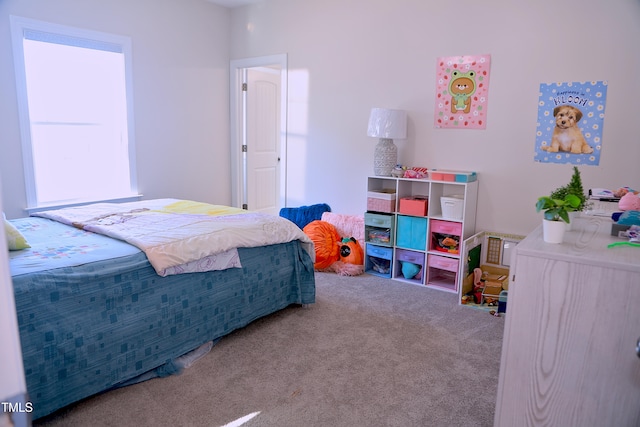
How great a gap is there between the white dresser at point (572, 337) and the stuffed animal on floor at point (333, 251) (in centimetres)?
254

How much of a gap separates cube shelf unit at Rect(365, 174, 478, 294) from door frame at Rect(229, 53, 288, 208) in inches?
50.8

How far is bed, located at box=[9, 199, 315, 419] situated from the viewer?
1877 mm

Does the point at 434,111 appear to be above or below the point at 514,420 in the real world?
above

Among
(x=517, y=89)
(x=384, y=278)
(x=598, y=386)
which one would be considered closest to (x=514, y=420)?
(x=598, y=386)

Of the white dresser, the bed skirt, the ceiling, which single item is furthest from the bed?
the ceiling

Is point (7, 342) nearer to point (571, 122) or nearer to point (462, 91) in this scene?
point (571, 122)

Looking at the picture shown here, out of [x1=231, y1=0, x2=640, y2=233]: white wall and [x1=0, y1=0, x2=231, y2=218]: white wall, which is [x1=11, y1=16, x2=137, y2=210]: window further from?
[x1=231, y1=0, x2=640, y2=233]: white wall

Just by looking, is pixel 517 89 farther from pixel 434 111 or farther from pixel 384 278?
pixel 384 278

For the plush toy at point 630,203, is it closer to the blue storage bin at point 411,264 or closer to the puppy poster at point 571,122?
the puppy poster at point 571,122

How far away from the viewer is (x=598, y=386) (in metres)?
1.39

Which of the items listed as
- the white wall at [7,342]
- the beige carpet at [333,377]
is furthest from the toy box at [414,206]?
the white wall at [7,342]

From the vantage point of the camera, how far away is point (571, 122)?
3.28 m

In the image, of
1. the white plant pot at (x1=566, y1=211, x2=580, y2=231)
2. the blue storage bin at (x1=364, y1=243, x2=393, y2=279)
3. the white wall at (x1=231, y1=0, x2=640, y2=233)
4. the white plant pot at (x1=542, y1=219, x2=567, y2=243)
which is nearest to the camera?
the white plant pot at (x1=542, y1=219, x2=567, y2=243)

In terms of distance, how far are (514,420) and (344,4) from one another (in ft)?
12.7
